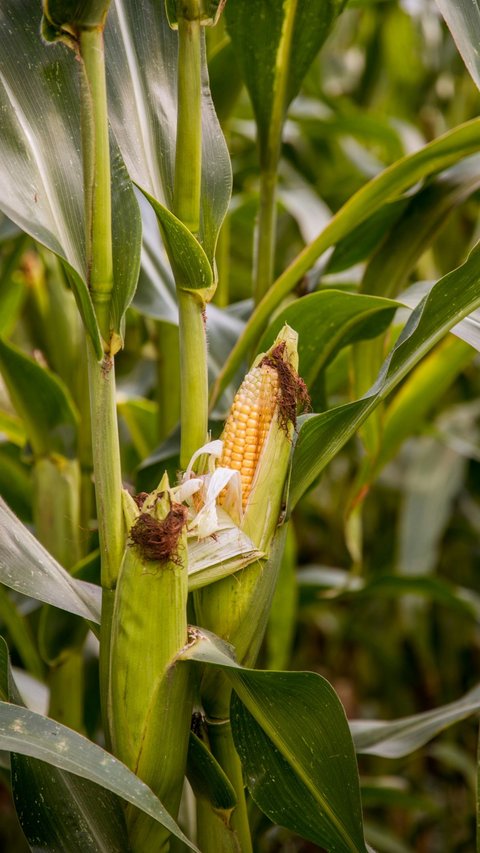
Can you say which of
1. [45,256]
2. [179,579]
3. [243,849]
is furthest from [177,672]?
[45,256]

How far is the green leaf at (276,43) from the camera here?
2.06 ft

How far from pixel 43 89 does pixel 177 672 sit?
0.36 meters

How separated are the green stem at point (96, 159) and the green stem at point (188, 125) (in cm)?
5

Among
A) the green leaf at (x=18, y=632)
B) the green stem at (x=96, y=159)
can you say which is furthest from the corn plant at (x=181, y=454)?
the green leaf at (x=18, y=632)

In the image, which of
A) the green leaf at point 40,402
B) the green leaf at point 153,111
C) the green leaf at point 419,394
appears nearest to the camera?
the green leaf at point 153,111

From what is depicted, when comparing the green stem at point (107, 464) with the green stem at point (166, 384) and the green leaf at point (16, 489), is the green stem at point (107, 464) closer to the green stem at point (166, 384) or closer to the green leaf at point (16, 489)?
the green stem at point (166, 384)

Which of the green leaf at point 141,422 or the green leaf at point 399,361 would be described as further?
the green leaf at point 141,422

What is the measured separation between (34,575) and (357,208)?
0.37m

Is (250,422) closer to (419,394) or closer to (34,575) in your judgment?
(34,575)

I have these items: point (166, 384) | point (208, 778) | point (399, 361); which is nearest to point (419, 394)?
point (166, 384)

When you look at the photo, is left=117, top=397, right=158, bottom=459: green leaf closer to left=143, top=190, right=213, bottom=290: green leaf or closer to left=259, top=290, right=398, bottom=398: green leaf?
left=259, top=290, right=398, bottom=398: green leaf

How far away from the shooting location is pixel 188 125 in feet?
1.44

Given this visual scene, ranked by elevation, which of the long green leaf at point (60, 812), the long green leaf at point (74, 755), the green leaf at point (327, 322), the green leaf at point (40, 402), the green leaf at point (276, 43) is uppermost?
the green leaf at point (276, 43)

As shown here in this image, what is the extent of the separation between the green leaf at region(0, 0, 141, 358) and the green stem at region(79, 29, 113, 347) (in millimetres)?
23
